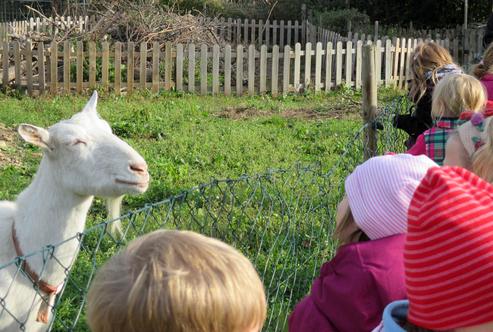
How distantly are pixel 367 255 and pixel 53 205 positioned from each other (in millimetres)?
1734

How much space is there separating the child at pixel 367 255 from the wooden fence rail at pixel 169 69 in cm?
1075

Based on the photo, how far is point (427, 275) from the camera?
1.56 meters

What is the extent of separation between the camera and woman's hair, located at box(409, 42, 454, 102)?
507cm

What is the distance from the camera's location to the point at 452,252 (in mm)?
1503

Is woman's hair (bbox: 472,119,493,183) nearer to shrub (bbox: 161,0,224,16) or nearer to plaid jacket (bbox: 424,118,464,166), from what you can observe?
plaid jacket (bbox: 424,118,464,166)

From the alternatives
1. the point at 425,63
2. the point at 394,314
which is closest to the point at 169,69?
the point at 425,63

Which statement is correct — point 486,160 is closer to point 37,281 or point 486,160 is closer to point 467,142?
point 467,142

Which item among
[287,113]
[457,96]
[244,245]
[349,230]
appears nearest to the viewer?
[349,230]

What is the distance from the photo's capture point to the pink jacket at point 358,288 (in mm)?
2131

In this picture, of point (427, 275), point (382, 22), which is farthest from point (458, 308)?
point (382, 22)

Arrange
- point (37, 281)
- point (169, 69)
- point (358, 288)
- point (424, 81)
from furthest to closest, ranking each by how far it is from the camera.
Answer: point (169, 69)
point (424, 81)
point (37, 281)
point (358, 288)

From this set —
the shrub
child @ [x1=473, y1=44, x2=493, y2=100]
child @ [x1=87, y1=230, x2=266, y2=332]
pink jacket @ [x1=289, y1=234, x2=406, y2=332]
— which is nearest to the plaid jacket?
child @ [x1=473, y1=44, x2=493, y2=100]

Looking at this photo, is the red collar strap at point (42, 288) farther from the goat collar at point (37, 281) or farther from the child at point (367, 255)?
the child at point (367, 255)

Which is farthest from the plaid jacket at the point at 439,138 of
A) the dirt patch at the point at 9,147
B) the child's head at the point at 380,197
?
the dirt patch at the point at 9,147
